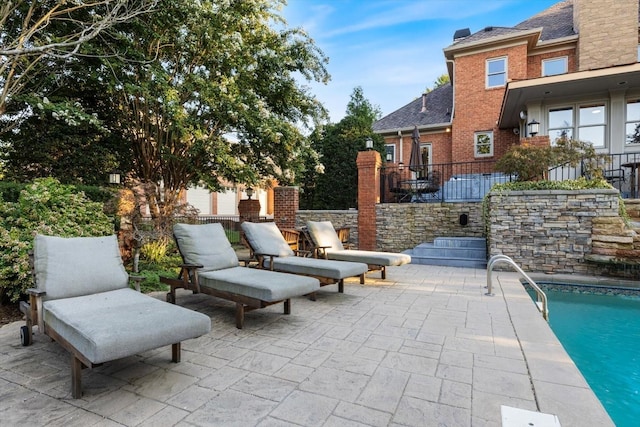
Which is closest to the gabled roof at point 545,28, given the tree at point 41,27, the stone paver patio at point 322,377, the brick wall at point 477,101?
the brick wall at point 477,101

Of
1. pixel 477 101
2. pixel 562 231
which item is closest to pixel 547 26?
pixel 477 101

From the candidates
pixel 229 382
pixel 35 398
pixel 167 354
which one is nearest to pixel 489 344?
pixel 229 382

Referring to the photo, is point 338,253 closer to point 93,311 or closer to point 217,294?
point 217,294

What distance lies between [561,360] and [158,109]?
8806 millimetres

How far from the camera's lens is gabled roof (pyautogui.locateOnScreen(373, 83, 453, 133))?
15602 millimetres

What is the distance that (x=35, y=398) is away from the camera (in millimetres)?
2275

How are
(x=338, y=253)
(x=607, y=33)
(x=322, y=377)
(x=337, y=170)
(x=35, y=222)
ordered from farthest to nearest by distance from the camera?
(x=337, y=170) → (x=607, y=33) → (x=338, y=253) → (x=35, y=222) → (x=322, y=377)

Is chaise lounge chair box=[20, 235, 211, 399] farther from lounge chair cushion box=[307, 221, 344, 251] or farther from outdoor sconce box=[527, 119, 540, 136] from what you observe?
outdoor sconce box=[527, 119, 540, 136]

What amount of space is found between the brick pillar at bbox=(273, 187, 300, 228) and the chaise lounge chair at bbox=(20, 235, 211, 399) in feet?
22.8

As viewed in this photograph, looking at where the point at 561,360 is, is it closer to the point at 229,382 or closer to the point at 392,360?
the point at 392,360

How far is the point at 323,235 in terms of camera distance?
650cm

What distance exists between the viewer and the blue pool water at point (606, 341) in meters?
2.80

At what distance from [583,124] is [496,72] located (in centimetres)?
Result: 445

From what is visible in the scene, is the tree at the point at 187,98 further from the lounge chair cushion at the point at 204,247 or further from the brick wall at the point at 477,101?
the brick wall at the point at 477,101
